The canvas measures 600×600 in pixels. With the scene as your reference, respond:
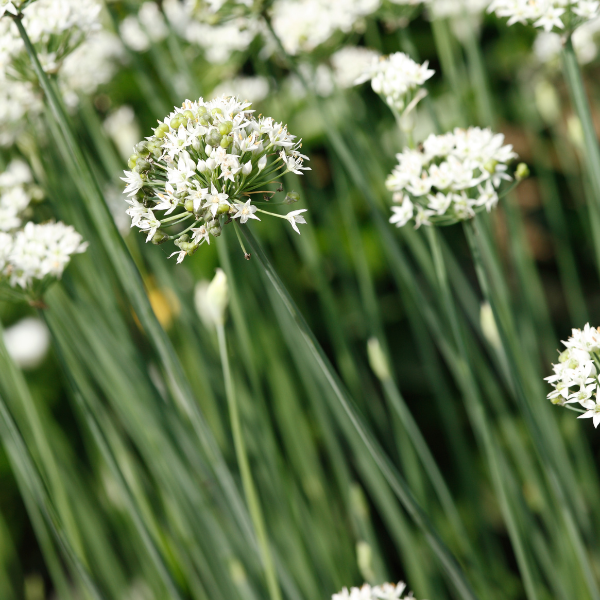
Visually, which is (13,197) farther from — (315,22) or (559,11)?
(559,11)

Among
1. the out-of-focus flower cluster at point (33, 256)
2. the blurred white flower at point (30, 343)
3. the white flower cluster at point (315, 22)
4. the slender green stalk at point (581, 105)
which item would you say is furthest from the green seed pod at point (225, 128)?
the blurred white flower at point (30, 343)

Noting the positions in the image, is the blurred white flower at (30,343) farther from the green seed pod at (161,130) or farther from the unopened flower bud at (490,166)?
the unopened flower bud at (490,166)

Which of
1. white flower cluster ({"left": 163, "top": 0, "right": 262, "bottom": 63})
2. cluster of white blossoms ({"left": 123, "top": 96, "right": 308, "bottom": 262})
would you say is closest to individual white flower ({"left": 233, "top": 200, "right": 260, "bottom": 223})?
cluster of white blossoms ({"left": 123, "top": 96, "right": 308, "bottom": 262})

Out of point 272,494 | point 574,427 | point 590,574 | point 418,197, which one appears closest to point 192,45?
point 418,197

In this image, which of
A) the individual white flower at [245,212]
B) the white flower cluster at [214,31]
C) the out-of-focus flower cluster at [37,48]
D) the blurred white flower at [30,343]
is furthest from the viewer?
the blurred white flower at [30,343]

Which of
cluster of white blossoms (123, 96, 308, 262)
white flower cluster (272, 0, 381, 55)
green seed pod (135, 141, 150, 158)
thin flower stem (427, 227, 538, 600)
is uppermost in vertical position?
white flower cluster (272, 0, 381, 55)

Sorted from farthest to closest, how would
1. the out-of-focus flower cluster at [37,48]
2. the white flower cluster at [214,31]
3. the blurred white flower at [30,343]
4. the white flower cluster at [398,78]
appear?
the blurred white flower at [30,343]
the white flower cluster at [214,31]
the out-of-focus flower cluster at [37,48]
the white flower cluster at [398,78]

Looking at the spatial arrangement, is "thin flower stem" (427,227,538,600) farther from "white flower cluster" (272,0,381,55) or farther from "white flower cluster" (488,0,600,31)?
"white flower cluster" (272,0,381,55)

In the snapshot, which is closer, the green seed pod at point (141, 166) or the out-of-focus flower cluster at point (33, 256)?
the green seed pod at point (141, 166)
